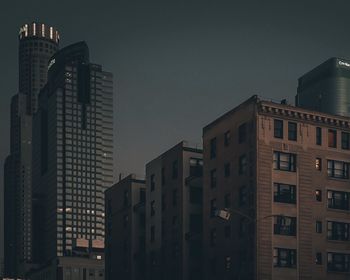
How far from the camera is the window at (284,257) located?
3595 inches

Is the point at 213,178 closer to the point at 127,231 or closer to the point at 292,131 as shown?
the point at 292,131

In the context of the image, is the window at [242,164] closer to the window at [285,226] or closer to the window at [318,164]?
the window at [285,226]

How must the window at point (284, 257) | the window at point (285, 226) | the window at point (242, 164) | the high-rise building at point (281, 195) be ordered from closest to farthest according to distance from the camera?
the window at point (284, 257) < the high-rise building at point (281, 195) < the window at point (285, 226) < the window at point (242, 164)

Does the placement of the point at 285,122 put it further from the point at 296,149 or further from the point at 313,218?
the point at 313,218

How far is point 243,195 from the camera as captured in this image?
9450cm

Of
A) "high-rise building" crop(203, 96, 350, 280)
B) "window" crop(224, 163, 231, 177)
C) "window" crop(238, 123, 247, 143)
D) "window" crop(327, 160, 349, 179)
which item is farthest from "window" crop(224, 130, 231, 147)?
"window" crop(327, 160, 349, 179)

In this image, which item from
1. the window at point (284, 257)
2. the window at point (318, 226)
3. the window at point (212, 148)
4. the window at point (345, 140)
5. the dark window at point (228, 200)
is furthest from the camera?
the window at point (212, 148)

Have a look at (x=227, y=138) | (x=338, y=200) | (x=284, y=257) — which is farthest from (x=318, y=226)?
(x=227, y=138)

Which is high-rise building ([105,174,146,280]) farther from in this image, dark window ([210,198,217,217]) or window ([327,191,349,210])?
window ([327,191,349,210])

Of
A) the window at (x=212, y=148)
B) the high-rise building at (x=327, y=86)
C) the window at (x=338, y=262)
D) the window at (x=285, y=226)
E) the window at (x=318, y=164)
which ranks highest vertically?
the high-rise building at (x=327, y=86)

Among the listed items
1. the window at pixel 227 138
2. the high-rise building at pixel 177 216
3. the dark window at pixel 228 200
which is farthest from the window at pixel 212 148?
the dark window at pixel 228 200

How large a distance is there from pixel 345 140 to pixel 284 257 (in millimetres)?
17243

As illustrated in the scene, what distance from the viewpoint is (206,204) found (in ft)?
337

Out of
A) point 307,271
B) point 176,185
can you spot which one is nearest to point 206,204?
point 176,185
